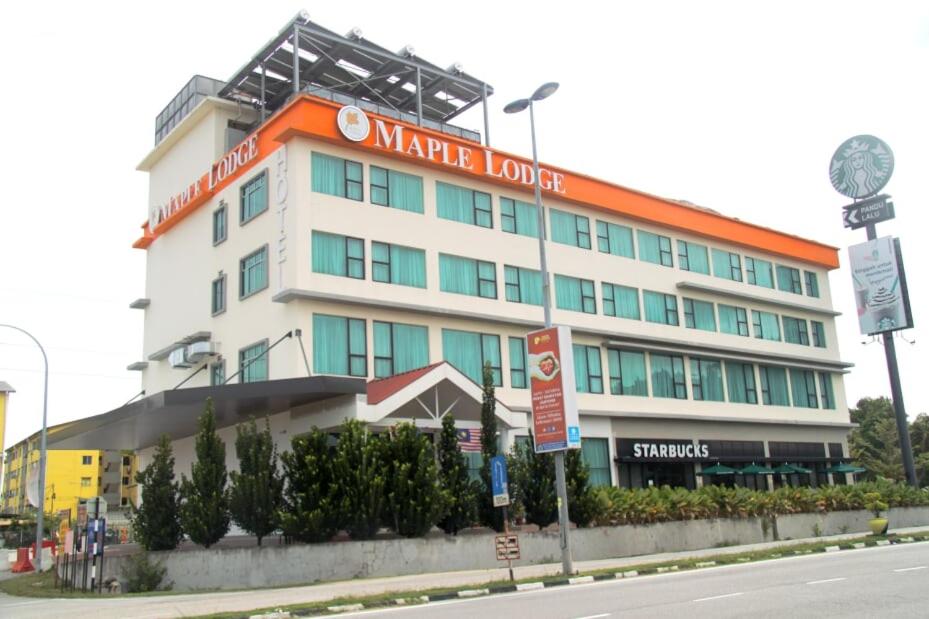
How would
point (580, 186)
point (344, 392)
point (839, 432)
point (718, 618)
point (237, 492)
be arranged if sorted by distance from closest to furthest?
point (718, 618) → point (237, 492) → point (344, 392) → point (580, 186) → point (839, 432)

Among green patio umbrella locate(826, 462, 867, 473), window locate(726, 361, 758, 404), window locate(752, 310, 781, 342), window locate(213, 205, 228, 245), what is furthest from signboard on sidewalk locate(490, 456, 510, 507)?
green patio umbrella locate(826, 462, 867, 473)

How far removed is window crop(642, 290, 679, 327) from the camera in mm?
43688

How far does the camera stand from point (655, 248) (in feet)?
148

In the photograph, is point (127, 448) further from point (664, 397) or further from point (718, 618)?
point (718, 618)

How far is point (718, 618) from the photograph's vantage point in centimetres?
1211

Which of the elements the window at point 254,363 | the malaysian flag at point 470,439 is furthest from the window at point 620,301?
the window at point 254,363

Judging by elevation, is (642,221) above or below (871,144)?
below

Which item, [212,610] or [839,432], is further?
[839,432]

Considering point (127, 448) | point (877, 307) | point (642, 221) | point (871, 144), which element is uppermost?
point (871, 144)

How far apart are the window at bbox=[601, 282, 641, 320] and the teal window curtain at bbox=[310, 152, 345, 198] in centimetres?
1450

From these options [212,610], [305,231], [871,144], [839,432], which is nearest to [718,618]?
[212,610]

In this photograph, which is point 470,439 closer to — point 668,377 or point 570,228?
point 570,228

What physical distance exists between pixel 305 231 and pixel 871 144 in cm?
2951

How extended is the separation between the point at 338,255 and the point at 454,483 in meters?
10.8
